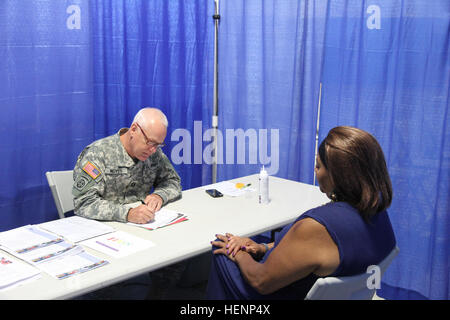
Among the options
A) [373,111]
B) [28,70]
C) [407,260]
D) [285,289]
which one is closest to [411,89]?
[373,111]

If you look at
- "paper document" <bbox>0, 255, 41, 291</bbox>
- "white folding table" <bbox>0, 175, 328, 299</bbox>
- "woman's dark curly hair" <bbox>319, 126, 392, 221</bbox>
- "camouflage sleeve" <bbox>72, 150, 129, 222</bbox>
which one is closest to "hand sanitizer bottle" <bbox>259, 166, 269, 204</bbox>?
"white folding table" <bbox>0, 175, 328, 299</bbox>

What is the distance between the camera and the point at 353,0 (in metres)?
3.06

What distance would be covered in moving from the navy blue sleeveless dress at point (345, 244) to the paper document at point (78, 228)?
663 mm

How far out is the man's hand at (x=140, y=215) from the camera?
2305 mm

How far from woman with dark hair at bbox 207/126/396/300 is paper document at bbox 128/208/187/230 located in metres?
0.64

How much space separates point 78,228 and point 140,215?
286 mm

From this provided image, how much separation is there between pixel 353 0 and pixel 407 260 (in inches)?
66.2

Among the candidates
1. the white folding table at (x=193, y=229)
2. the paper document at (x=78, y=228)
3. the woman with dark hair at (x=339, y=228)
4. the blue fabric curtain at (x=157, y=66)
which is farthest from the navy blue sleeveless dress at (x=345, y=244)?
the blue fabric curtain at (x=157, y=66)

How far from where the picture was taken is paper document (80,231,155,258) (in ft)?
6.51

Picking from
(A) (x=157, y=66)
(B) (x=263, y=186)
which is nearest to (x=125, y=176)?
(B) (x=263, y=186)

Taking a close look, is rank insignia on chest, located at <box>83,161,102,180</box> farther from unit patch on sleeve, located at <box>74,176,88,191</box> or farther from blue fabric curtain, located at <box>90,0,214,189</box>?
blue fabric curtain, located at <box>90,0,214,189</box>

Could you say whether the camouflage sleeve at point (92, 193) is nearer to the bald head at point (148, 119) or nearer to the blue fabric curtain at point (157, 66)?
the bald head at point (148, 119)

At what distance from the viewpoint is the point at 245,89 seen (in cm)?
375

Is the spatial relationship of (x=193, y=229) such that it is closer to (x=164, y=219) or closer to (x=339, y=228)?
(x=164, y=219)
